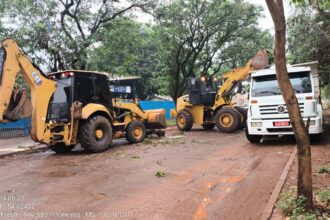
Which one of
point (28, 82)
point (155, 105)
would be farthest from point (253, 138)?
point (155, 105)

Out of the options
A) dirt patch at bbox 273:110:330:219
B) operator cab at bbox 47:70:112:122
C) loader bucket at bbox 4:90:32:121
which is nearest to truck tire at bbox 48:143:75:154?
operator cab at bbox 47:70:112:122

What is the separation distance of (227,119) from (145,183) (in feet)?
33.1

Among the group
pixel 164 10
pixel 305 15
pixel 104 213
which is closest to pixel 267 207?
pixel 104 213

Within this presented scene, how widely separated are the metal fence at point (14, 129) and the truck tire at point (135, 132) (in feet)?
27.3

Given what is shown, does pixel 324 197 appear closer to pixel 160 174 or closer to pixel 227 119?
pixel 160 174

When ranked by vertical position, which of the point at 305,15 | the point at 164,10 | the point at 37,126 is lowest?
the point at 37,126

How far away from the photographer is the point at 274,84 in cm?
1235

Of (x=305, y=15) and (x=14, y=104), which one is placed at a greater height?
(x=305, y=15)

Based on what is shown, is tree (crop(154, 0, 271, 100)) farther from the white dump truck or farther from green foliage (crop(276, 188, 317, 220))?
green foliage (crop(276, 188, 317, 220))

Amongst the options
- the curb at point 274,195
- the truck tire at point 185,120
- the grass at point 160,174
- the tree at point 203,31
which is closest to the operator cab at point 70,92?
the grass at point 160,174

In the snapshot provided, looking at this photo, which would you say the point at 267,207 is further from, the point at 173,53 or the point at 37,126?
the point at 173,53

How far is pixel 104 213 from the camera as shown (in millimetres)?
5684

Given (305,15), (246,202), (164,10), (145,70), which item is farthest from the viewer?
(145,70)

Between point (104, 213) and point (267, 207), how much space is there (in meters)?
2.45
